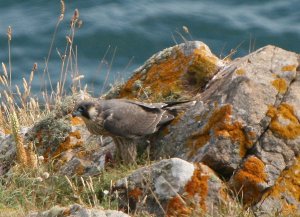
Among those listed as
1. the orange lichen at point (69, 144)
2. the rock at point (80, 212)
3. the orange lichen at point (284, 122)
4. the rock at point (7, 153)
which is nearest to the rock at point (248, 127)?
the orange lichen at point (284, 122)

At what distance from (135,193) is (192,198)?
1.55 ft

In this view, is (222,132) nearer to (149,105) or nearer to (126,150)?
(126,150)

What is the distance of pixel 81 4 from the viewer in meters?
19.8

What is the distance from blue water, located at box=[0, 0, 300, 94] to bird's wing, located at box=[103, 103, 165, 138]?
9147 mm

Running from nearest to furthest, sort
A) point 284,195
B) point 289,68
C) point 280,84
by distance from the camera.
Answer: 1. point 284,195
2. point 280,84
3. point 289,68

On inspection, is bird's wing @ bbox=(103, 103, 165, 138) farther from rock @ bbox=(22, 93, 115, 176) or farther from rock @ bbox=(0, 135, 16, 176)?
rock @ bbox=(0, 135, 16, 176)

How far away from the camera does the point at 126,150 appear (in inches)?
285

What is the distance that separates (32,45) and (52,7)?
5.26 ft

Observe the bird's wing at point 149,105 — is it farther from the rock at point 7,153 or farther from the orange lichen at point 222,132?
the rock at point 7,153

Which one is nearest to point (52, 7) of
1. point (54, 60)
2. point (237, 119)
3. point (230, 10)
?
point (54, 60)

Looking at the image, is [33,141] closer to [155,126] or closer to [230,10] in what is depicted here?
[155,126]

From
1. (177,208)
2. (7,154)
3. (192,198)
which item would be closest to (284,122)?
(192,198)

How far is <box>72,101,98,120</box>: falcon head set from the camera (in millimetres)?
7281

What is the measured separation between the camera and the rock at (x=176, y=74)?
791 centimetres
